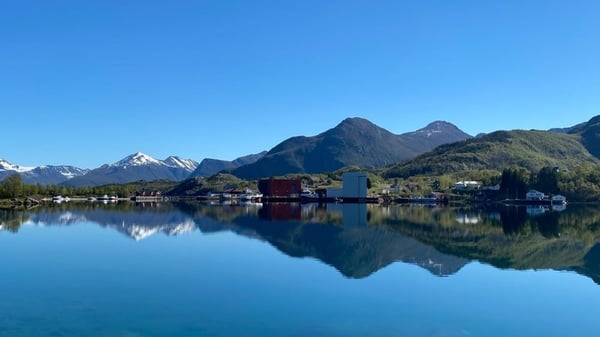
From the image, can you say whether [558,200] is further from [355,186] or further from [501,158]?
[501,158]

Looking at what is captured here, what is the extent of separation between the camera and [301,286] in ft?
64.7

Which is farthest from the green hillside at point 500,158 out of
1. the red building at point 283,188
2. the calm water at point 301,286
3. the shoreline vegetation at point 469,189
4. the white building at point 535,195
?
the calm water at point 301,286

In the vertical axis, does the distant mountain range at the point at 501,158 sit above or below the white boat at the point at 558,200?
above

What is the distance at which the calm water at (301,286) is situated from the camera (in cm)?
1436

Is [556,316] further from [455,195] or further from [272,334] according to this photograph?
A: [455,195]

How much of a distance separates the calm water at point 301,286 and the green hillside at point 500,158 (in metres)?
138

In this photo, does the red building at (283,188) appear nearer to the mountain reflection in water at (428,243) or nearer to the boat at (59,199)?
the boat at (59,199)

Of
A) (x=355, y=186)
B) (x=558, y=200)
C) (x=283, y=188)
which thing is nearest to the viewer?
(x=558, y=200)

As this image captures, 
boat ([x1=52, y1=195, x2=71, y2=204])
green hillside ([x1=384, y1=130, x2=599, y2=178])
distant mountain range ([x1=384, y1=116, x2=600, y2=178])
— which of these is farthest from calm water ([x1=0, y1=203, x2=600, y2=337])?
distant mountain range ([x1=384, y1=116, x2=600, y2=178])

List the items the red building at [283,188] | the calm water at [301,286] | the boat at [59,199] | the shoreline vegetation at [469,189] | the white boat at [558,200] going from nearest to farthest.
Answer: the calm water at [301,286]
the white boat at [558,200]
the shoreline vegetation at [469,189]
the boat at [59,199]
the red building at [283,188]

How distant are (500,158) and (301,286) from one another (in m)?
169

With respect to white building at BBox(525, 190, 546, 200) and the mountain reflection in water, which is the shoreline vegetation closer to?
white building at BBox(525, 190, 546, 200)

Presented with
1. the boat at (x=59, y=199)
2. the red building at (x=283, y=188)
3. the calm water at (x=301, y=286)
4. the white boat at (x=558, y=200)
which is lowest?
the calm water at (x=301, y=286)

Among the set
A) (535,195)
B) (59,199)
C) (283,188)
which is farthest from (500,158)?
(59,199)
